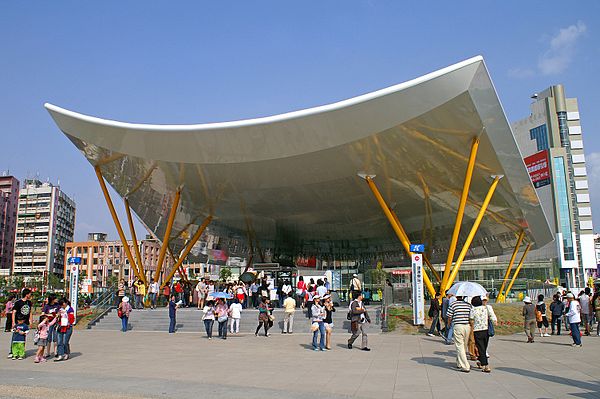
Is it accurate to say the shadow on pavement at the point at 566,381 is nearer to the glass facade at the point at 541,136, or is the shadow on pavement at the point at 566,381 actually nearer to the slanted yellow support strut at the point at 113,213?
the slanted yellow support strut at the point at 113,213

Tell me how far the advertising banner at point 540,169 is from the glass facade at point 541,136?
12.9ft

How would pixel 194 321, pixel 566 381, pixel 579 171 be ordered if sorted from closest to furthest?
pixel 566 381 → pixel 194 321 → pixel 579 171

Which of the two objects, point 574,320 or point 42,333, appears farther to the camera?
point 574,320

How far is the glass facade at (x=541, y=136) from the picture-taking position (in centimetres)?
8694

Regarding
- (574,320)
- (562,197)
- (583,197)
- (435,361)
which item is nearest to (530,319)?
(574,320)

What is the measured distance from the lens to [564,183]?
82.3 m

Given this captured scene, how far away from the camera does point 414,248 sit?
1812 cm

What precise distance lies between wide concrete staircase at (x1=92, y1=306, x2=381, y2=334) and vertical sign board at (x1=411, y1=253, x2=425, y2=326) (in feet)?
4.60

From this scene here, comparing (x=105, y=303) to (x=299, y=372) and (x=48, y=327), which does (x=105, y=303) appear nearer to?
(x=48, y=327)

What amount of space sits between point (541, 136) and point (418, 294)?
263ft

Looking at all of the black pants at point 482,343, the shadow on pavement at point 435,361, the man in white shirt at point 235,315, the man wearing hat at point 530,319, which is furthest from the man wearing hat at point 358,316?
the man in white shirt at point 235,315

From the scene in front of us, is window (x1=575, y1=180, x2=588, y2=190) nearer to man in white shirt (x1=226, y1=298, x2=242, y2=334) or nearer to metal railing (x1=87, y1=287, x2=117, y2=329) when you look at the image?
metal railing (x1=87, y1=287, x2=117, y2=329)

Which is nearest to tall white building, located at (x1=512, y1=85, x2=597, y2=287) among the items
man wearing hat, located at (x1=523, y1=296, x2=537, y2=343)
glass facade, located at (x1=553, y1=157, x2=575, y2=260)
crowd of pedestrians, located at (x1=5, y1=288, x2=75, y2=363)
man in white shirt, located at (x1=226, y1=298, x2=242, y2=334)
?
glass facade, located at (x1=553, y1=157, x2=575, y2=260)

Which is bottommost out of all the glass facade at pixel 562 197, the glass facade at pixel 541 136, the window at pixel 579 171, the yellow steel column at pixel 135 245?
the yellow steel column at pixel 135 245
